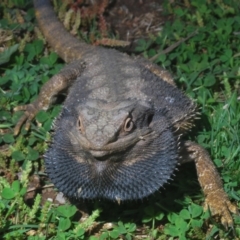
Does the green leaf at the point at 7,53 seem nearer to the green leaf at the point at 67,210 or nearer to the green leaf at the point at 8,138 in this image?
the green leaf at the point at 8,138

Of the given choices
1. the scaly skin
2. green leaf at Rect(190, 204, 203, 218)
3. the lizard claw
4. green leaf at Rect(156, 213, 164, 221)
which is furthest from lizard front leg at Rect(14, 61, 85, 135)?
green leaf at Rect(190, 204, 203, 218)

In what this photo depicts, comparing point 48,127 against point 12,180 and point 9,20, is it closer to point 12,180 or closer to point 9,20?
point 12,180

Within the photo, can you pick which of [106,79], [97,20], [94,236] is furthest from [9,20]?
[94,236]

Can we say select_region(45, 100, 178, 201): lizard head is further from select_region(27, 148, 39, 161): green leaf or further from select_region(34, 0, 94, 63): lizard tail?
select_region(34, 0, 94, 63): lizard tail

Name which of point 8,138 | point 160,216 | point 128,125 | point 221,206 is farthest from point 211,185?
point 8,138

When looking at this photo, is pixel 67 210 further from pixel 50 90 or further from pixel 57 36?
pixel 57 36

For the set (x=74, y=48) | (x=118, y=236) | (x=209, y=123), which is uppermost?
(x=74, y=48)
